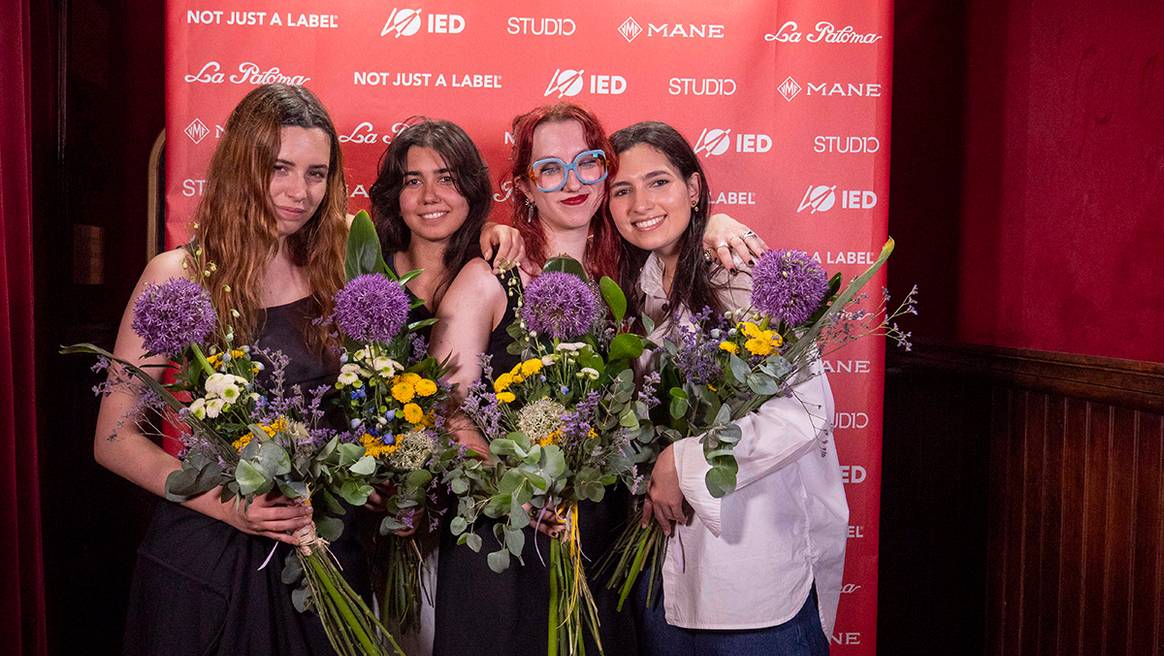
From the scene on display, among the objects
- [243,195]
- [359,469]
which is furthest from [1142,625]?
[243,195]

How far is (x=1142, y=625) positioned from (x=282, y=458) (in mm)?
2097

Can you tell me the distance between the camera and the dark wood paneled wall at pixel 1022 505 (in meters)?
2.22

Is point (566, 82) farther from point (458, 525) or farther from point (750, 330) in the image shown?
point (458, 525)

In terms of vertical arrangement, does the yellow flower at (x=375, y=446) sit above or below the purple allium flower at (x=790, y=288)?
below

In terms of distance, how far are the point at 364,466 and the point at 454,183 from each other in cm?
95

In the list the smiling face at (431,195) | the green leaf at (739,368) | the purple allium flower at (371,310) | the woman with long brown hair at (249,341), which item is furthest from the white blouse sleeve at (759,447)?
the smiling face at (431,195)

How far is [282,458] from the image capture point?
1.44 metres

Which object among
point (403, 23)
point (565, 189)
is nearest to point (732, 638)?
point (565, 189)

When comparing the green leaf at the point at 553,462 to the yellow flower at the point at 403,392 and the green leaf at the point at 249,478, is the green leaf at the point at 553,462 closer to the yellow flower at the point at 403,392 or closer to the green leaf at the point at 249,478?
the yellow flower at the point at 403,392

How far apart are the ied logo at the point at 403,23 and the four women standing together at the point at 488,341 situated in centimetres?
28

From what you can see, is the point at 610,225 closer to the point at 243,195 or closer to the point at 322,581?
the point at 243,195

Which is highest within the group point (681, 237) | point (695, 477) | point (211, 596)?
point (681, 237)

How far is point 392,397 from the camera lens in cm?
164

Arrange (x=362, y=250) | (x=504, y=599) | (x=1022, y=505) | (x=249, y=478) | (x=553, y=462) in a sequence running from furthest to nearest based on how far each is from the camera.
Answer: (x=1022, y=505) → (x=362, y=250) → (x=504, y=599) → (x=553, y=462) → (x=249, y=478)
